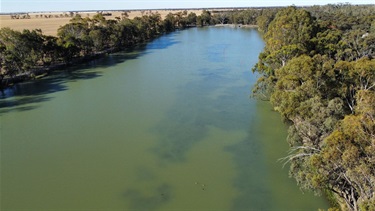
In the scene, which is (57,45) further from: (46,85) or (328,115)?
(328,115)

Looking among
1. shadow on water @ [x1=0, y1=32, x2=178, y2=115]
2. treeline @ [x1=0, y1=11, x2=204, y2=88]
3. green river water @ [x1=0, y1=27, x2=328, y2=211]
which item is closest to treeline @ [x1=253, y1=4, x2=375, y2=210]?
green river water @ [x1=0, y1=27, x2=328, y2=211]

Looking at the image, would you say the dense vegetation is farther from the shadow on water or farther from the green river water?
the shadow on water

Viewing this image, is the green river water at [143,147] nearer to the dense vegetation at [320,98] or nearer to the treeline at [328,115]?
the dense vegetation at [320,98]

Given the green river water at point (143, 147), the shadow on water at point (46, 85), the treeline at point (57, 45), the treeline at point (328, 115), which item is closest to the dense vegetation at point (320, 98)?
the treeline at point (328, 115)

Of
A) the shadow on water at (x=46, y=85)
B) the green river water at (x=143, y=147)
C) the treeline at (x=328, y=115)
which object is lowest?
the green river water at (x=143, y=147)

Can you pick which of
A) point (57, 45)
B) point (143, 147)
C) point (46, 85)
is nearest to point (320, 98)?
point (143, 147)

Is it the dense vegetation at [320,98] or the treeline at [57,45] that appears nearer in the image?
the dense vegetation at [320,98]
